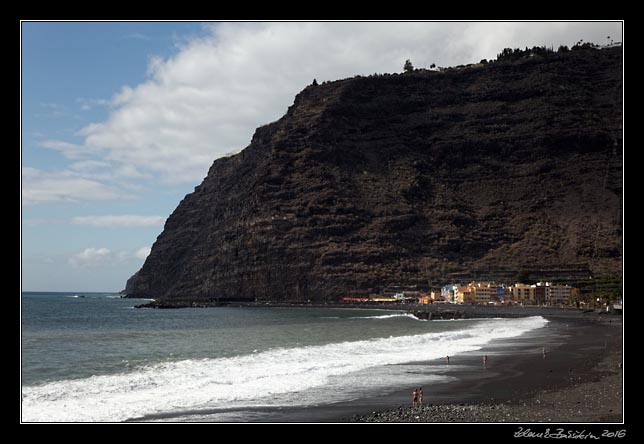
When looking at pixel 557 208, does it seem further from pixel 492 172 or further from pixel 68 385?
pixel 68 385

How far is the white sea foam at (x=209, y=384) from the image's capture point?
2227cm

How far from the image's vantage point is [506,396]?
2323 cm

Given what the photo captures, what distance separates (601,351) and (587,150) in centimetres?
15548

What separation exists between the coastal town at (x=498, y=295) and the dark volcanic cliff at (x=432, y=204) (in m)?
6.69

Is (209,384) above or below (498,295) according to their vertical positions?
above

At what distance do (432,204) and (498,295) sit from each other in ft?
140

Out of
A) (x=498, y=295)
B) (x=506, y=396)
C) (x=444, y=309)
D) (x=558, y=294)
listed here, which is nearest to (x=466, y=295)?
(x=498, y=295)

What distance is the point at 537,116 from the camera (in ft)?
638

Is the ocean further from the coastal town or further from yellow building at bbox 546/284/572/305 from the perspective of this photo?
yellow building at bbox 546/284/572/305

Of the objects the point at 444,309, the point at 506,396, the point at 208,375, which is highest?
the point at 506,396

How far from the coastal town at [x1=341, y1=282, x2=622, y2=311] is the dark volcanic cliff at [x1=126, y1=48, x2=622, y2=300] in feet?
22.0

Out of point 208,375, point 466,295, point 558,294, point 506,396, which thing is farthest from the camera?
point 466,295

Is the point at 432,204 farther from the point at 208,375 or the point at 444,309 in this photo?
the point at 208,375

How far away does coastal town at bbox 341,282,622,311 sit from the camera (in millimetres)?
141875
